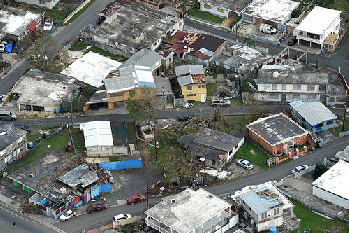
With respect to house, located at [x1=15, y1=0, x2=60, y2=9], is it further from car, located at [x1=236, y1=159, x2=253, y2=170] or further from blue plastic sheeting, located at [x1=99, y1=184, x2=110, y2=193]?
car, located at [x1=236, y1=159, x2=253, y2=170]

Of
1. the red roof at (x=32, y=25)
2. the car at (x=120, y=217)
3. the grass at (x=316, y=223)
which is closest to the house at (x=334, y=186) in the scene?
the grass at (x=316, y=223)

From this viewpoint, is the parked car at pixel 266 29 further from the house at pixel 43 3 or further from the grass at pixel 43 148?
the grass at pixel 43 148

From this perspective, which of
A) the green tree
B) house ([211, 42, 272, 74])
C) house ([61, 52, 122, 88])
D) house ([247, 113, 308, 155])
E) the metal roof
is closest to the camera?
the green tree

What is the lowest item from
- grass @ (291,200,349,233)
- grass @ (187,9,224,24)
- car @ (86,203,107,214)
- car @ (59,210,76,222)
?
car @ (59,210,76,222)

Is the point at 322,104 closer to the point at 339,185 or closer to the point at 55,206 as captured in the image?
the point at 339,185

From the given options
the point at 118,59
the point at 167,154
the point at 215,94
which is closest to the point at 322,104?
the point at 215,94

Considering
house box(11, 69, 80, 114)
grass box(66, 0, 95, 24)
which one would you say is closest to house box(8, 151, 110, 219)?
house box(11, 69, 80, 114)
